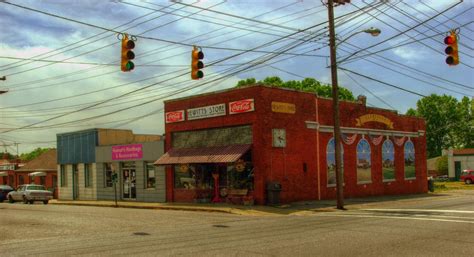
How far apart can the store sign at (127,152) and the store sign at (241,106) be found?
28.1ft

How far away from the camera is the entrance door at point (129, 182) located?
34.1m

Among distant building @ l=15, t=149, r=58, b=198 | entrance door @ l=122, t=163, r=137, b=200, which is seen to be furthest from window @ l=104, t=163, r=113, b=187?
distant building @ l=15, t=149, r=58, b=198

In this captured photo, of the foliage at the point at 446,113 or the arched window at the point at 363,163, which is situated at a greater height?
the foliage at the point at 446,113

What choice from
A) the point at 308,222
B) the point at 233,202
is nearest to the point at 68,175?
the point at 233,202

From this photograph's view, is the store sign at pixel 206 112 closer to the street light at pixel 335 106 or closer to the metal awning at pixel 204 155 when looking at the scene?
the metal awning at pixel 204 155

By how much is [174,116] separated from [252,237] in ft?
58.0

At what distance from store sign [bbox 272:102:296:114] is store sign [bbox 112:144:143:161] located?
34.6ft

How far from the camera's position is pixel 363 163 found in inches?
1281

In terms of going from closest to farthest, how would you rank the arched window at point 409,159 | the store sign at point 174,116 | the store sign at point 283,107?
the store sign at point 283,107 < the store sign at point 174,116 < the arched window at point 409,159

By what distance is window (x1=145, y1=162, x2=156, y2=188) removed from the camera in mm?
32438

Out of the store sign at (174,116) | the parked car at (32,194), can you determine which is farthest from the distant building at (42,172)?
the store sign at (174,116)

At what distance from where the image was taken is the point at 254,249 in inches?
448

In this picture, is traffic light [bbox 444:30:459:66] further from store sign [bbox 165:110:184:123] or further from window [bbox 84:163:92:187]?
window [bbox 84:163:92:187]

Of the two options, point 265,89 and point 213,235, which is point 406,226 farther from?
point 265,89
